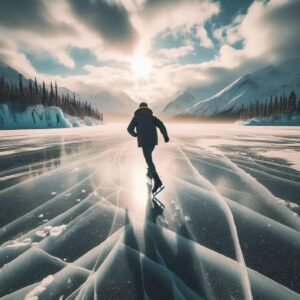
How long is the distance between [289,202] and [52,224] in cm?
423

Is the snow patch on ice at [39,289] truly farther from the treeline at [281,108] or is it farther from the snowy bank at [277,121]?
the treeline at [281,108]

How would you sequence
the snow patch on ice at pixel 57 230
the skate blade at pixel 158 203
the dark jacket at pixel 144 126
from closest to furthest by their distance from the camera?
the snow patch on ice at pixel 57 230 → the skate blade at pixel 158 203 → the dark jacket at pixel 144 126

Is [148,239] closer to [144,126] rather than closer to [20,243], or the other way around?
[20,243]

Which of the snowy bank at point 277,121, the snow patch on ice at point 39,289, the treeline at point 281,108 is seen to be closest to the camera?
the snow patch on ice at point 39,289

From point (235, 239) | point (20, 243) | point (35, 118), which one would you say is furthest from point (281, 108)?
point (20, 243)

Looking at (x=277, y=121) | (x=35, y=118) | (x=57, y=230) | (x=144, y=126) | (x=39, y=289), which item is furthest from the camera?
(x=277, y=121)

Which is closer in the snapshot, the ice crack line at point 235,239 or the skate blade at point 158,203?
the ice crack line at point 235,239

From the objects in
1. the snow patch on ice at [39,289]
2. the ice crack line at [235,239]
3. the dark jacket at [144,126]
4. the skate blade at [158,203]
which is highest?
the dark jacket at [144,126]

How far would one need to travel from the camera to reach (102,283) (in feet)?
7.66

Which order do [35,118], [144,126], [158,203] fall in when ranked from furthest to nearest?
1. [35,118]
2. [144,126]
3. [158,203]

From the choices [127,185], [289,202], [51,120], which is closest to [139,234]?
[127,185]

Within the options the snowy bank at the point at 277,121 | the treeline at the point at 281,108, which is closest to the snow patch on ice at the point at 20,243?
the snowy bank at the point at 277,121

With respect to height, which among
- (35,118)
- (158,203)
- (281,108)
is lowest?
(158,203)

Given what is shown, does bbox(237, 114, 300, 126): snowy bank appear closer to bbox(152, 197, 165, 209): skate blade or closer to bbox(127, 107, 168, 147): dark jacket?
bbox(127, 107, 168, 147): dark jacket
